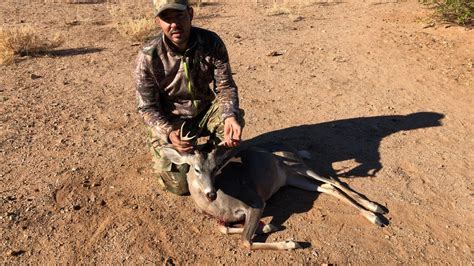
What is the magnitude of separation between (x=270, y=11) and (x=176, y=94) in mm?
7345

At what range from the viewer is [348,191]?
15.7ft

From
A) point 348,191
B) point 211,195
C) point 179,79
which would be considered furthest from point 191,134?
point 348,191

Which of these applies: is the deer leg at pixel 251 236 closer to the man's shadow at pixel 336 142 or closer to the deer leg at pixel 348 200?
the man's shadow at pixel 336 142

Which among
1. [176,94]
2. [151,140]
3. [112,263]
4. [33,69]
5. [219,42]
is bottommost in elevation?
[33,69]

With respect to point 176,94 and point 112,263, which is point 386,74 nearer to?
point 176,94

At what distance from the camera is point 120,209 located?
457 cm

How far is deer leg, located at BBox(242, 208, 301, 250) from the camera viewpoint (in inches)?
159

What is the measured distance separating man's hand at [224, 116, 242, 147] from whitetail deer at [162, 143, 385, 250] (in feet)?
0.40

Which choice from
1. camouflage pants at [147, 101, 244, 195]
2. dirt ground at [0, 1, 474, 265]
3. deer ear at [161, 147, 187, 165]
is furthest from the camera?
camouflage pants at [147, 101, 244, 195]

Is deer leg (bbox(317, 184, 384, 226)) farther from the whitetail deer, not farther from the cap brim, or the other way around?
the cap brim

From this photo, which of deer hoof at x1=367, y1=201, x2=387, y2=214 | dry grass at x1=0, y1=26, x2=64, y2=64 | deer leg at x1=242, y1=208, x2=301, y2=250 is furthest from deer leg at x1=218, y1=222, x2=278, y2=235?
dry grass at x1=0, y1=26, x2=64, y2=64

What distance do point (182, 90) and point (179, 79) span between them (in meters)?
0.14

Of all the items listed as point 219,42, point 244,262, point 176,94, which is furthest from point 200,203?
point 219,42

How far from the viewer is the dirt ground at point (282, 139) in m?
4.14
